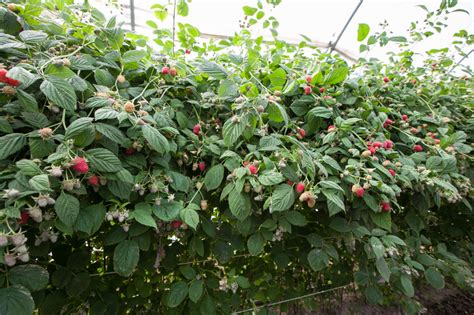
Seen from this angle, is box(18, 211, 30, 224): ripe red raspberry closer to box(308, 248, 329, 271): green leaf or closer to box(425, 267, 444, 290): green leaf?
box(308, 248, 329, 271): green leaf

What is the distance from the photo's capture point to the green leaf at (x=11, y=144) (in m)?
0.61

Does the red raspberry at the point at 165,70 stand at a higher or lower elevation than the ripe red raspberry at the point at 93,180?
higher

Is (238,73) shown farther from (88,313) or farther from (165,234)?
(88,313)

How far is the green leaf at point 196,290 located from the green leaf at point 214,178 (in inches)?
14.1

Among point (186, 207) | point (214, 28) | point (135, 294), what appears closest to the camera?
point (186, 207)

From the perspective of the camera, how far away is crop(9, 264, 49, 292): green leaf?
2.02 feet

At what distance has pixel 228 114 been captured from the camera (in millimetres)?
1016

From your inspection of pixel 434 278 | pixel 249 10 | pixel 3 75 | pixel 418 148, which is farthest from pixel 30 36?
pixel 434 278

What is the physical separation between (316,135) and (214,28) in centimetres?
337

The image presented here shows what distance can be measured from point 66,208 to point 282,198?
52 cm

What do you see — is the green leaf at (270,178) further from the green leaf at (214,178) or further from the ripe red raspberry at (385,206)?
the ripe red raspberry at (385,206)

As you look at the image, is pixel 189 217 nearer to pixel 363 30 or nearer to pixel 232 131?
pixel 232 131

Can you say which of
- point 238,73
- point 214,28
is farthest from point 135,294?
point 214,28

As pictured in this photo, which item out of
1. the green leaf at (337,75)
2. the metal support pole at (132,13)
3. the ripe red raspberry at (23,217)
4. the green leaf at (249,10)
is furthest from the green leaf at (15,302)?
the metal support pole at (132,13)
